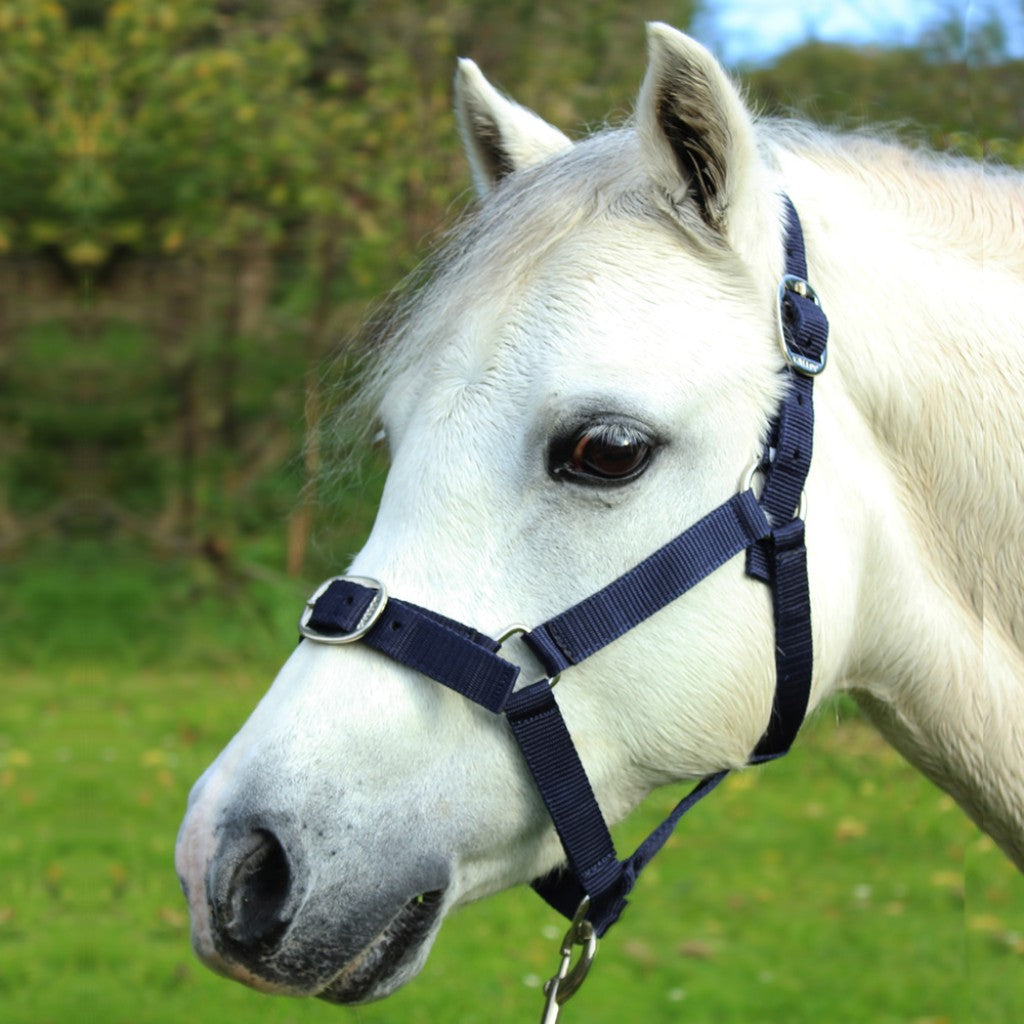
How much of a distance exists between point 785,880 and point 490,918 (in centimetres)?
141

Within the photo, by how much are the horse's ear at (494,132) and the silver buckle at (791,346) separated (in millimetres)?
610

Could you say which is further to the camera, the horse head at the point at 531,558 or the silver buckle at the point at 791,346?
the silver buckle at the point at 791,346

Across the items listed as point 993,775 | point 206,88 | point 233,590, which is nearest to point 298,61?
point 206,88

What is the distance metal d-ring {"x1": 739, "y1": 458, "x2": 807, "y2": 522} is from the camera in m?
1.76

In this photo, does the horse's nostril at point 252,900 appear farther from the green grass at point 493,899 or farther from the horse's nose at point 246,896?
the green grass at point 493,899

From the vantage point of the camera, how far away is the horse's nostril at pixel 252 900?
1556mm

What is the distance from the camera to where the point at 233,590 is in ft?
24.8

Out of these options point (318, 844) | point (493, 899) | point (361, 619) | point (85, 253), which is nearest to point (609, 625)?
point (361, 619)

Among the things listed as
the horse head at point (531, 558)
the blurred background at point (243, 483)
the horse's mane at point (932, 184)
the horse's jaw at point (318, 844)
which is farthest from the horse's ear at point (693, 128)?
the blurred background at point (243, 483)

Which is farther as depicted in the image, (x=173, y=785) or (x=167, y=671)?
(x=167, y=671)

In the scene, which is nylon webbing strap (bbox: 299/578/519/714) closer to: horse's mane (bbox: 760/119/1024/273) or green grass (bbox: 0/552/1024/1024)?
green grass (bbox: 0/552/1024/1024)

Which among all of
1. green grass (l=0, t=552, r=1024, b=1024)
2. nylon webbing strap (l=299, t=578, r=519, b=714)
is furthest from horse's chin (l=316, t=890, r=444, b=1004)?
green grass (l=0, t=552, r=1024, b=1024)

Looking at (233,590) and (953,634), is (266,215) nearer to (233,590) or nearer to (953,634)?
(233,590)

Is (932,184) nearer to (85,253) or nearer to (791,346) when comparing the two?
(791,346)
